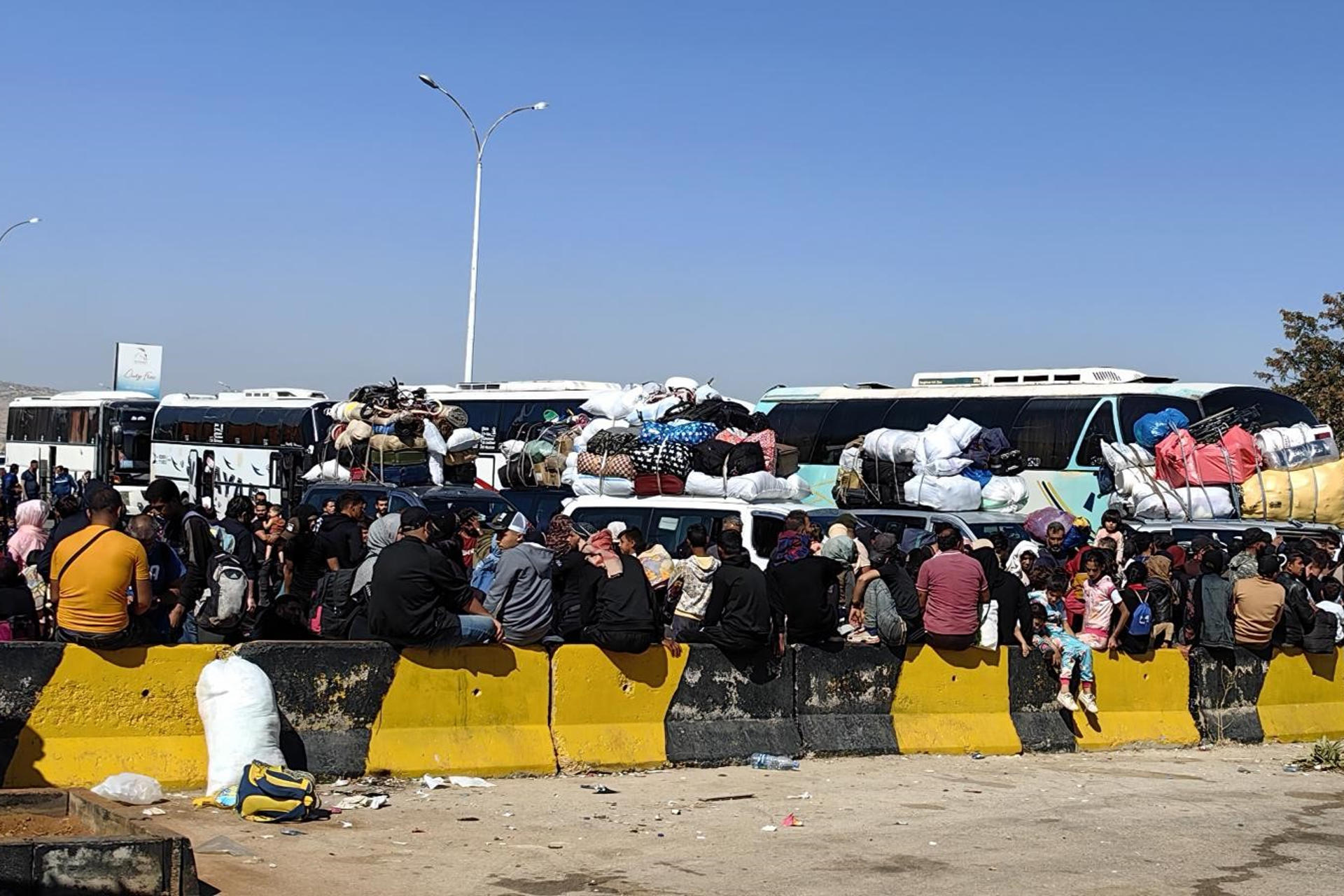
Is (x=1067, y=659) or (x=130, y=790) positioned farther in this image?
(x=1067, y=659)

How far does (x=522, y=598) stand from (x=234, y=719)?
247 cm

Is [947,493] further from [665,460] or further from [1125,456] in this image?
[665,460]

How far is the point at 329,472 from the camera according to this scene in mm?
28734

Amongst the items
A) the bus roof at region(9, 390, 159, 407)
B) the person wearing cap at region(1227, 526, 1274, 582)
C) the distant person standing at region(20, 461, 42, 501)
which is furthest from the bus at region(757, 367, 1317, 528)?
the bus roof at region(9, 390, 159, 407)

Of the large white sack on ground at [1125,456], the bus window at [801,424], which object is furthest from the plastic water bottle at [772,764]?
the bus window at [801,424]

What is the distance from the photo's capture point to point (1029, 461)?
81.5 ft

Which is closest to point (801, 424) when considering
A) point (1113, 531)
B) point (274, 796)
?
point (1113, 531)

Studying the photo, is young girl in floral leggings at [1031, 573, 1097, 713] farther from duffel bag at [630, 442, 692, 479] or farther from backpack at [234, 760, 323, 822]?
duffel bag at [630, 442, 692, 479]

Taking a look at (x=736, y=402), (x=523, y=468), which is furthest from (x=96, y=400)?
(x=736, y=402)

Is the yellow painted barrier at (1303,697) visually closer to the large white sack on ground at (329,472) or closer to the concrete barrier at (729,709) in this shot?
the concrete barrier at (729,709)

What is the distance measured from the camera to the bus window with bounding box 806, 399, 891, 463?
27.5 metres

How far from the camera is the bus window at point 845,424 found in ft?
90.2

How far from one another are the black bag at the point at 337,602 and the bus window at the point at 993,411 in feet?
48.0

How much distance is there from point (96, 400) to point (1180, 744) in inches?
1518
